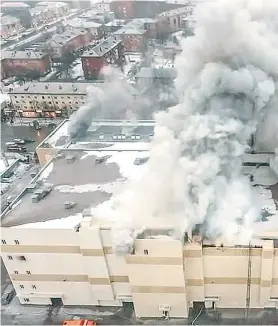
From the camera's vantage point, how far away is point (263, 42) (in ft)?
50.3

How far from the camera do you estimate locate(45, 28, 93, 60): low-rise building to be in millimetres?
47875

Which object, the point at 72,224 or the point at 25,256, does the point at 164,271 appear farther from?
the point at 25,256

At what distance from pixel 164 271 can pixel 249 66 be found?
25.5 ft

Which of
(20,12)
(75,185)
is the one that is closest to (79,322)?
(75,185)

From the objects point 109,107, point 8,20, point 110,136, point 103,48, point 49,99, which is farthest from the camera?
point 8,20

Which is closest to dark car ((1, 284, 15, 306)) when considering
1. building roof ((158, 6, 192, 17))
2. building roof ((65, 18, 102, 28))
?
building roof ((158, 6, 192, 17))

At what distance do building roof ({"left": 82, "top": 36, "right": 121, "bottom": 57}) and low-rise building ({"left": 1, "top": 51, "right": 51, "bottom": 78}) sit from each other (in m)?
5.33

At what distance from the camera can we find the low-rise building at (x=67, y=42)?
4788 centimetres

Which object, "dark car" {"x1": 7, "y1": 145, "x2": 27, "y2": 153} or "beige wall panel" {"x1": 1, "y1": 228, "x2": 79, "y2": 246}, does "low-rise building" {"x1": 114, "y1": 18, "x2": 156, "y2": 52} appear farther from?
"beige wall panel" {"x1": 1, "y1": 228, "x2": 79, "y2": 246}

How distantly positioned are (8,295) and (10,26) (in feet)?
163

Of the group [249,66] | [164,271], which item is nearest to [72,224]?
[164,271]

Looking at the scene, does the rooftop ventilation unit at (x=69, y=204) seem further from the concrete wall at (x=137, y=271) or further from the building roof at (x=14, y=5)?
the building roof at (x=14, y=5)

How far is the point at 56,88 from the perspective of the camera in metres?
34.2

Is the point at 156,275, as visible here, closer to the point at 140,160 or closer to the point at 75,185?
the point at 75,185
